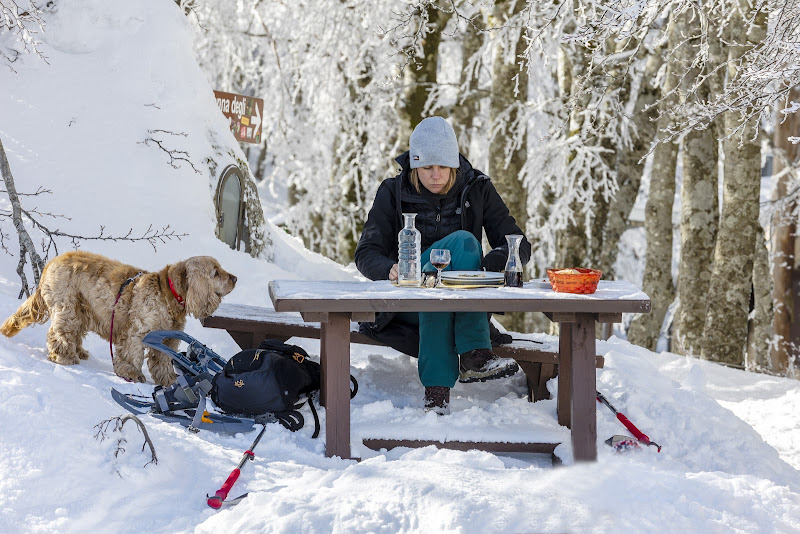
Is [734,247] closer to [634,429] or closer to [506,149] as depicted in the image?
[506,149]

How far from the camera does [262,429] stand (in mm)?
4070

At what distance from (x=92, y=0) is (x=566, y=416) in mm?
5549

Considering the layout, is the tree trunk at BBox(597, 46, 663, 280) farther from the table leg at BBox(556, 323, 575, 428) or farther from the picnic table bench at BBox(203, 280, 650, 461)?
the picnic table bench at BBox(203, 280, 650, 461)

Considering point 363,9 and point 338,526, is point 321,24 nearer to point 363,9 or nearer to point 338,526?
point 363,9

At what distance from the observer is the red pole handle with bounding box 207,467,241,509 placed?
3189 mm

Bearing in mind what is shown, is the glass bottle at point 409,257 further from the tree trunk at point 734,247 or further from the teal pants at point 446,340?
the tree trunk at point 734,247

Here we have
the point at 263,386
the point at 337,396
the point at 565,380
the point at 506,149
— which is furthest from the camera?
the point at 506,149

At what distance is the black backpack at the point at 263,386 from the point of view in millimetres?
4254

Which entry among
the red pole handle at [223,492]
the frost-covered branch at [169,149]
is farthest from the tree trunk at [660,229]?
the red pole handle at [223,492]

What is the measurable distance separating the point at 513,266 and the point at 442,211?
3.10 ft

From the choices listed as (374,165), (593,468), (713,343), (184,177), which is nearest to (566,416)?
(593,468)

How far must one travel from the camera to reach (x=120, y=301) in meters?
4.75

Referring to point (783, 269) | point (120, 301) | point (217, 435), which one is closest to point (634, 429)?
point (217, 435)

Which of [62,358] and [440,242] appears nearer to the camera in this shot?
[440,242]
